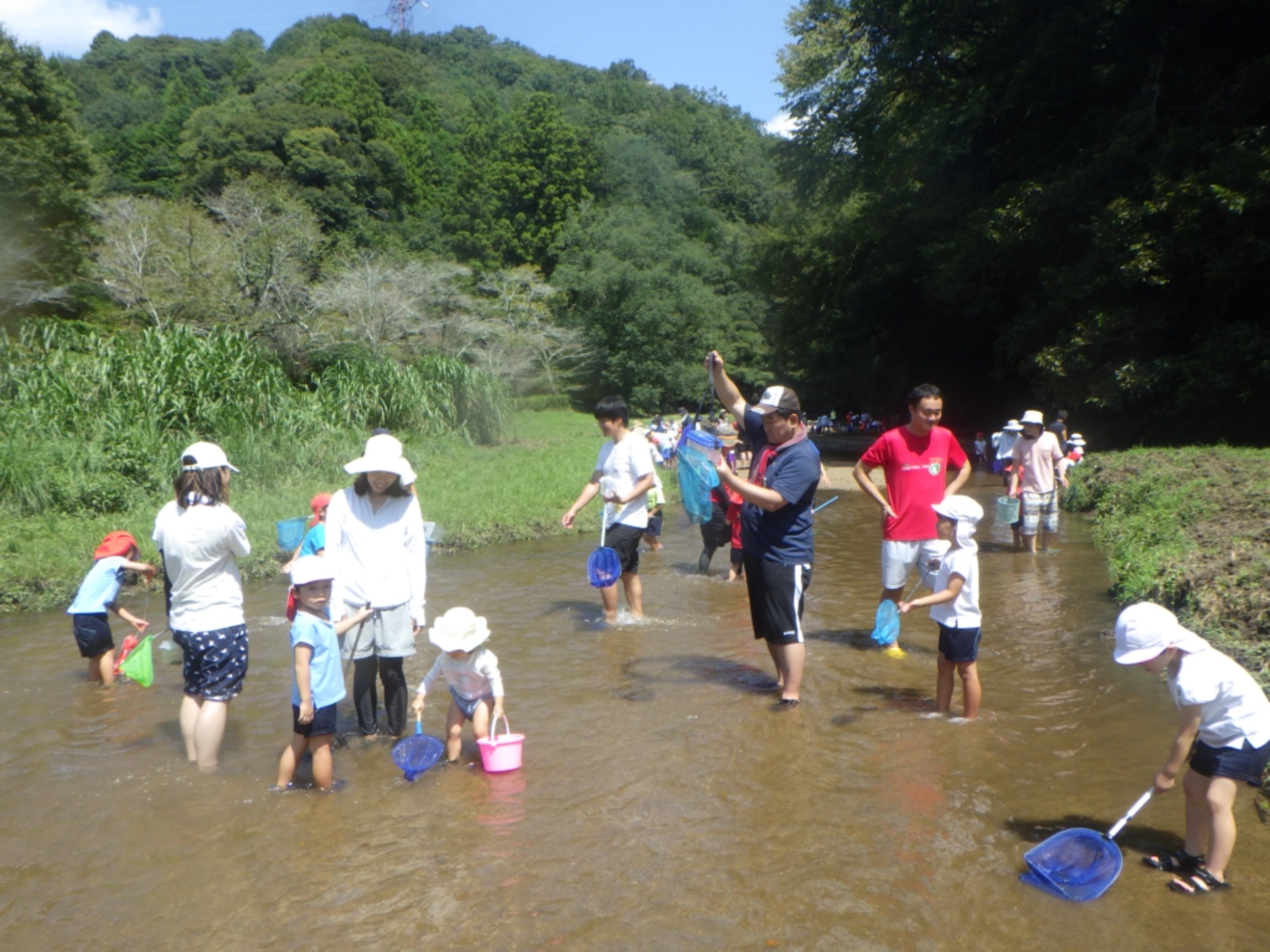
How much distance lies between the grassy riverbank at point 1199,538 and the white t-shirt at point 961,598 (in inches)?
59.4

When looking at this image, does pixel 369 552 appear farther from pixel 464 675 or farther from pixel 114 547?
pixel 114 547

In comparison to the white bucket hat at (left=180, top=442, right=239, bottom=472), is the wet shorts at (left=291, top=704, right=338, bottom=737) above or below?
below

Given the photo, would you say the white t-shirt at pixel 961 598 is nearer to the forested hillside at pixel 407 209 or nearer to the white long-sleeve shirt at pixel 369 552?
the white long-sleeve shirt at pixel 369 552

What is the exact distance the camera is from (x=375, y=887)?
4152mm

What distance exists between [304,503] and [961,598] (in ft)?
32.8

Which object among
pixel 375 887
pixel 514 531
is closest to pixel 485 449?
pixel 514 531

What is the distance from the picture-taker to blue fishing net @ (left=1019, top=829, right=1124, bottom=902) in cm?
385

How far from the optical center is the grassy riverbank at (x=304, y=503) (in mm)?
10039

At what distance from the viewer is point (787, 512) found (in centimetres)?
598

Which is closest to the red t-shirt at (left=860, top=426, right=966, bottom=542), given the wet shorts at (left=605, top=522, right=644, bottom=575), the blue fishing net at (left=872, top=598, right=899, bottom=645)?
the blue fishing net at (left=872, top=598, right=899, bottom=645)

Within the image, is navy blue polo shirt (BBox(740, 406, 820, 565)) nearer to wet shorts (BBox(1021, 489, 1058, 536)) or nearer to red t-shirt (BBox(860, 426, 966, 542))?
red t-shirt (BBox(860, 426, 966, 542))

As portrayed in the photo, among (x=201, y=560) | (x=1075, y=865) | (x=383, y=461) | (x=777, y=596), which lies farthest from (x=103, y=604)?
(x=1075, y=865)

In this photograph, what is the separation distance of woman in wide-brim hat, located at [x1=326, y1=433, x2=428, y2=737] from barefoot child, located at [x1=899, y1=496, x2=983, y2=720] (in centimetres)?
281

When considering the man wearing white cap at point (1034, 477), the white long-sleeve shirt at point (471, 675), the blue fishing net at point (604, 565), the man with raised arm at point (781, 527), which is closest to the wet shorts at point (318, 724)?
the white long-sleeve shirt at point (471, 675)
